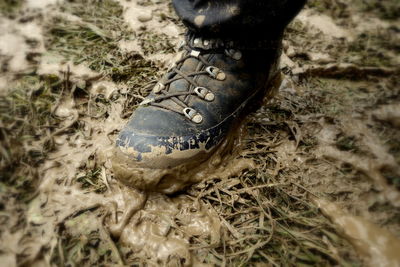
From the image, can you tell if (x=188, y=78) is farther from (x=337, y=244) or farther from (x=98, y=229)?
(x=337, y=244)

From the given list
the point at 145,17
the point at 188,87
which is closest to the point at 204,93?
the point at 188,87

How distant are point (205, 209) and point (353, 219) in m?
0.48

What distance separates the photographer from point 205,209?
1.00 meters

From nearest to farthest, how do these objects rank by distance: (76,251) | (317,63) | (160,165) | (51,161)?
1. (76,251)
2. (160,165)
3. (51,161)
4. (317,63)

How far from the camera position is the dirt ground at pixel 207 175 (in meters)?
0.88

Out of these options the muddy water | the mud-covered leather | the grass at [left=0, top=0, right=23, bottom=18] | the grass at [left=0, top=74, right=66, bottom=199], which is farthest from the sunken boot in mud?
the grass at [left=0, top=0, right=23, bottom=18]

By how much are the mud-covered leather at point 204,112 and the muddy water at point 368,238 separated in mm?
486

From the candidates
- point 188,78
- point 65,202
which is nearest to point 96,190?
point 65,202

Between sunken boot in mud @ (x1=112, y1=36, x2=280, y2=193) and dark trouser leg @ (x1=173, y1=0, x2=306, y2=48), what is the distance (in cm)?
7

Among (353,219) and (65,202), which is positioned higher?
(353,219)

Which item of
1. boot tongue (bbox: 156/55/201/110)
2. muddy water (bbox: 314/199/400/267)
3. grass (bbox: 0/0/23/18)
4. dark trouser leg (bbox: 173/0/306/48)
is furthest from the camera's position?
grass (bbox: 0/0/23/18)

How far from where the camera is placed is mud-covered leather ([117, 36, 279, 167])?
980 mm

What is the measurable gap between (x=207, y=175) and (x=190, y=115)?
0.24 metres

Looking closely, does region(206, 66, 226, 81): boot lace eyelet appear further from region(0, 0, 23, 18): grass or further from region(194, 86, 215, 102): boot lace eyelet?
region(0, 0, 23, 18): grass
